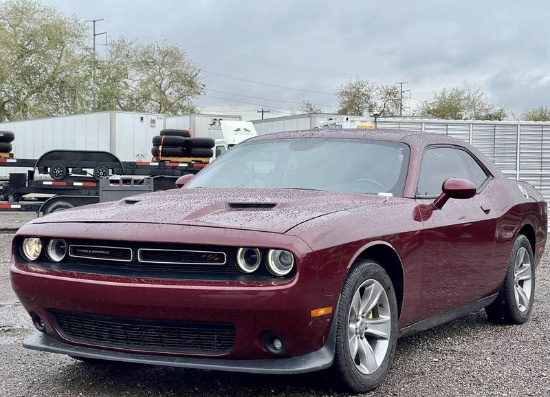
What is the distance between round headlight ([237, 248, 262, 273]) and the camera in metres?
3.70

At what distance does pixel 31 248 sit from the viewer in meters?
4.22

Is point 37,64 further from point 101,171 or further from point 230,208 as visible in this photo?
point 230,208

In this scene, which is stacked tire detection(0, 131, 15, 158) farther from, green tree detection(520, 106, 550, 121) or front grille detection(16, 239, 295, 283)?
green tree detection(520, 106, 550, 121)

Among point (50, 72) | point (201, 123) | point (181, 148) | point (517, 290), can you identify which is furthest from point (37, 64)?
point (517, 290)

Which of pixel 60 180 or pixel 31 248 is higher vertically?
pixel 31 248

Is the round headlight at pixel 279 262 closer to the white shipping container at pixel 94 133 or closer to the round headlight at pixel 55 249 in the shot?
the round headlight at pixel 55 249

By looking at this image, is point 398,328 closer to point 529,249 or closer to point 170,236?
point 170,236

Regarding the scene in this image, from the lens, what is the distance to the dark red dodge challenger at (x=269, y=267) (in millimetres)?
3684

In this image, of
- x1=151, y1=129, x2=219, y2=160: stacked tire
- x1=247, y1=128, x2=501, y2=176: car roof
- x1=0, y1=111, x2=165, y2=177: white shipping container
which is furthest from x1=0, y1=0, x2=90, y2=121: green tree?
x1=247, y1=128, x2=501, y2=176: car roof

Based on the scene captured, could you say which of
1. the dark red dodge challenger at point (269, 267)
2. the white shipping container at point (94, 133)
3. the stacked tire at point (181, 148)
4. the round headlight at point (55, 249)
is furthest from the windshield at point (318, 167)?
the white shipping container at point (94, 133)

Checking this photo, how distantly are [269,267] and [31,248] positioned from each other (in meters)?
1.35

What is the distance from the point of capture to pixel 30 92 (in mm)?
45469

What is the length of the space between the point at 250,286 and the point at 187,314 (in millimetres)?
318

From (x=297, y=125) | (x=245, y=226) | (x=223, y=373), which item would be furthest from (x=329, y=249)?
(x=297, y=125)
